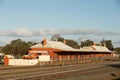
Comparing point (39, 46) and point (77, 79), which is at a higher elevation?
point (39, 46)

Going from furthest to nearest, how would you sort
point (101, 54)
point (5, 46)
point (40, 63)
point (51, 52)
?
point (5, 46) → point (101, 54) → point (51, 52) → point (40, 63)

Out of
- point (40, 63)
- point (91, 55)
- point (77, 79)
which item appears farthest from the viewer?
point (91, 55)

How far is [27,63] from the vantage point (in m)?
67.4

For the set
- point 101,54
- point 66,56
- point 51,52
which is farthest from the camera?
point 101,54

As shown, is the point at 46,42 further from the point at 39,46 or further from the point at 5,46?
the point at 5,46

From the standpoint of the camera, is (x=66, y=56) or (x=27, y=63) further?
(x=66, y=56)

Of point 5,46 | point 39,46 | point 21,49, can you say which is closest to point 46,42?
point 39,46

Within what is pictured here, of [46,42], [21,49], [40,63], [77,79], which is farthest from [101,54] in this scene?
[77,79]

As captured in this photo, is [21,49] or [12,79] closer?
[12,79]

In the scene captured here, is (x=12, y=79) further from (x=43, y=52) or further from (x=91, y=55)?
(x=91, y=55)

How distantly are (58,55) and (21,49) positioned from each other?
4683 centimetres

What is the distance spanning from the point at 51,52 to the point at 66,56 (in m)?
9.12

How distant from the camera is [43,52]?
8544 centimetres

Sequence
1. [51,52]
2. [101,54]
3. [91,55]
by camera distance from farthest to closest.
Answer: [101,54], [91,55], [51,52]
